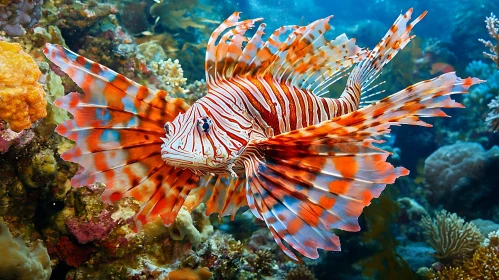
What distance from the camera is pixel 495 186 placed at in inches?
311

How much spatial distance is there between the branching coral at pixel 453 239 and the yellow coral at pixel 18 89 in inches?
224

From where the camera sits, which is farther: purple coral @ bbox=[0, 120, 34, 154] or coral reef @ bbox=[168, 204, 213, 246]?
coral reef @ bbox=[168, 204, 213, 246]

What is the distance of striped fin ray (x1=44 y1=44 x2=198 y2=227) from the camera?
2.03m

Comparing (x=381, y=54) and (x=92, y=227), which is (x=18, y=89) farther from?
(x=381, y=54)

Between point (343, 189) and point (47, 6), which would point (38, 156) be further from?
point (47, 6)

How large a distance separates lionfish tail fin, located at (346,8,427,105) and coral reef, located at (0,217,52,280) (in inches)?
109

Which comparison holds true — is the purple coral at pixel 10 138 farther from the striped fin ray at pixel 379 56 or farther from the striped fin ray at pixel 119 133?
the striped fin ray at pixel 379 56

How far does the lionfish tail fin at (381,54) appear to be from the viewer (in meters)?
2.54

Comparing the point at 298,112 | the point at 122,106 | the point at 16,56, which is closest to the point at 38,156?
the point at 16,56

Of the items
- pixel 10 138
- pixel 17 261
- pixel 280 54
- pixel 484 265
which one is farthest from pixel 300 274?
pixel 10 138

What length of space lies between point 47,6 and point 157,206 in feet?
14.1

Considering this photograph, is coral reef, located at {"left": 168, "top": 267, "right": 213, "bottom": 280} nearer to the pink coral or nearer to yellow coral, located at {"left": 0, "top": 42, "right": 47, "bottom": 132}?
the pink coral

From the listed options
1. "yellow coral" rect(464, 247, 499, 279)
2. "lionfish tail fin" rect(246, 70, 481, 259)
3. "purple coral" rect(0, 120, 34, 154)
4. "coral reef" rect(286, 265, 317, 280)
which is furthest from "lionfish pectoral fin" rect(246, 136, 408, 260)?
"yellow coral" rect(464, 247, 499, 279)

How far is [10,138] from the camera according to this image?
2.67 meters
